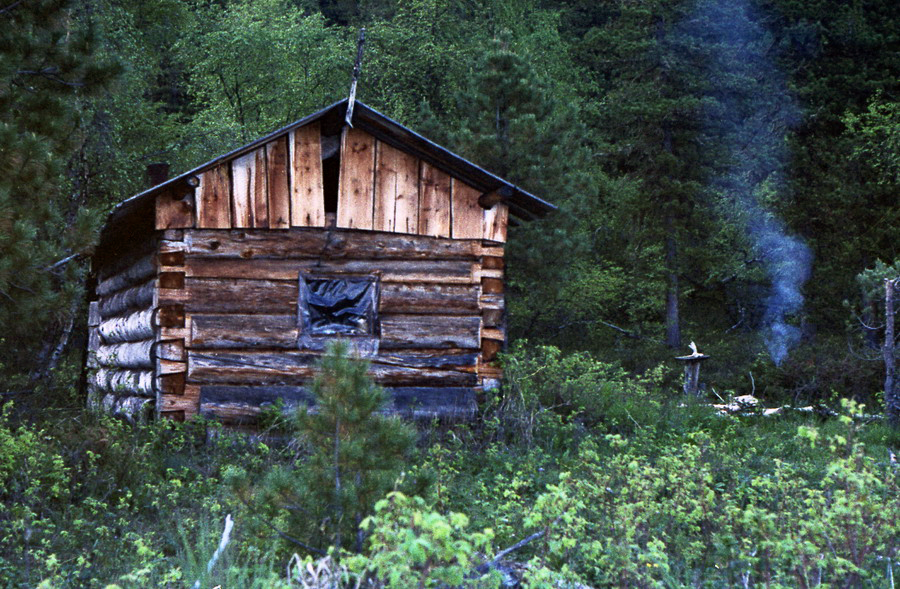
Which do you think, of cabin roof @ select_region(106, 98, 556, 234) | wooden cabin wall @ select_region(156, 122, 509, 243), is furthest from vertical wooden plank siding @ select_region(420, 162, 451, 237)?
cabin roof @ select_region(106, 98, 556, 234)

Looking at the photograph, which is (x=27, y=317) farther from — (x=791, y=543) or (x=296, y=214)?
(x=791, y=543)

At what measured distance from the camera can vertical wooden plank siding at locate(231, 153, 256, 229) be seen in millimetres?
12133

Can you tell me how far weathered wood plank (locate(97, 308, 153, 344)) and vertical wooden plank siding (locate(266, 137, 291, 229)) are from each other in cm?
207

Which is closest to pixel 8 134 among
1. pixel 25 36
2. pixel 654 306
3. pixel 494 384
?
pixel 25 36

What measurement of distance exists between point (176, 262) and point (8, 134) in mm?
3390

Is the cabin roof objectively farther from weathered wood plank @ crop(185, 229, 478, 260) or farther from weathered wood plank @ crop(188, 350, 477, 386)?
weathered wood plank @ crop(188, 350, 477, 386)

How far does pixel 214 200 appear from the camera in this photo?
12.1 meters

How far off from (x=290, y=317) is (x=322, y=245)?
103 centimetres

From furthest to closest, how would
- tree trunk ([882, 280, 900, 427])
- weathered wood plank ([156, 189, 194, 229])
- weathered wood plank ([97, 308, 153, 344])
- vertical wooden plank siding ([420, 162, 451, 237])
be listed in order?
tree trunk ([882, 280, 900, 427]) → vertical wooden plank siding ([420, 162, 451, 237]) → weathered wood plank ([97, 308, 153, 344]) → weathered wood plank ([156, 189, 194, 229])

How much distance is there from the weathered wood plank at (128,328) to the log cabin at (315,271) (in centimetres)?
8

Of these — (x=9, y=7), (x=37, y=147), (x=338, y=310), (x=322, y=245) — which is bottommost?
(x=338, y=310)

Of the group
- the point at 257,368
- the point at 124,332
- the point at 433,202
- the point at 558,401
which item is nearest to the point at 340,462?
the point at 257,368

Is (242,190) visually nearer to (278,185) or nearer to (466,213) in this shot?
(278,185)

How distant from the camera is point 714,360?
89.9 ft
